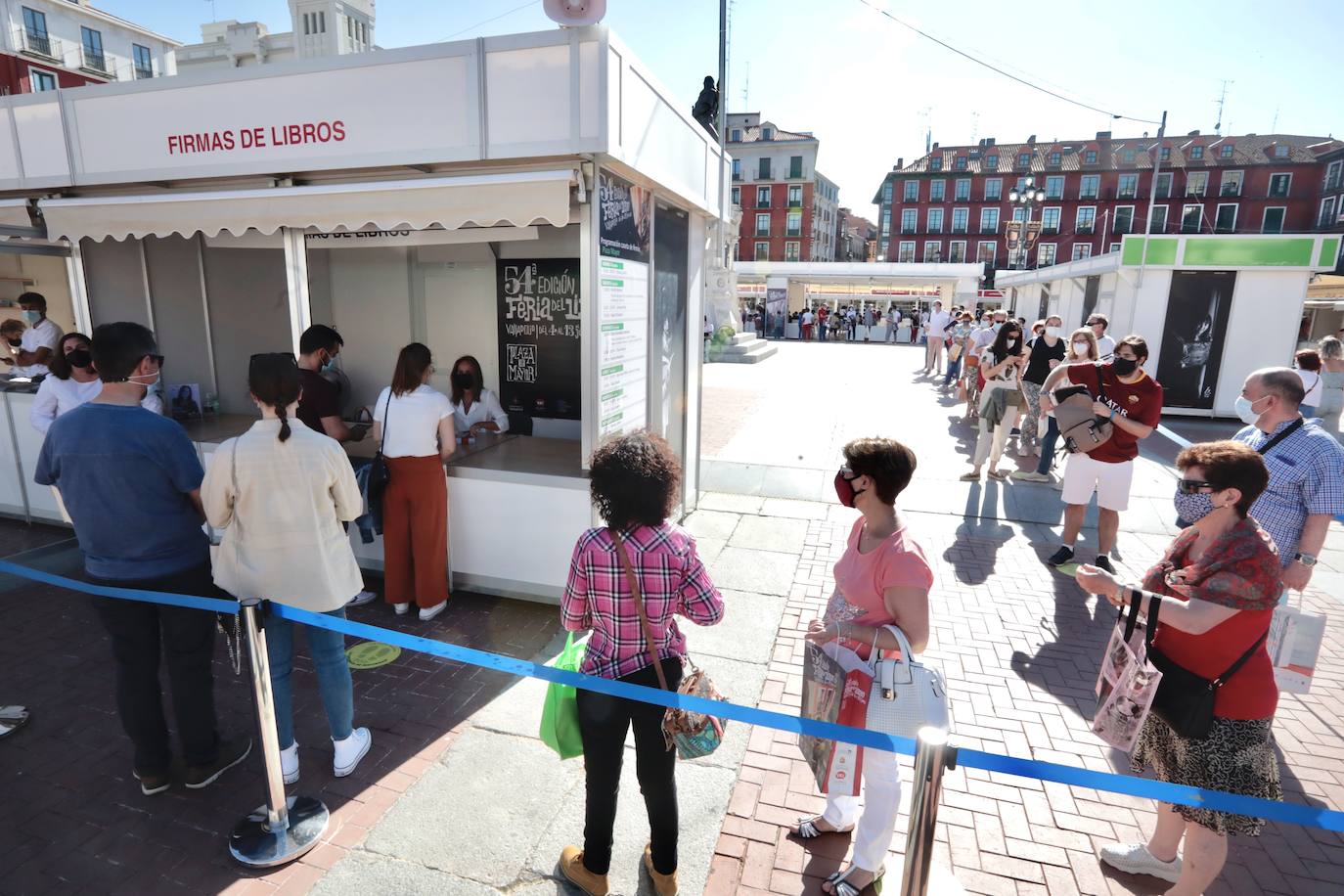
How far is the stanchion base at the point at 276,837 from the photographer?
2.77 meters

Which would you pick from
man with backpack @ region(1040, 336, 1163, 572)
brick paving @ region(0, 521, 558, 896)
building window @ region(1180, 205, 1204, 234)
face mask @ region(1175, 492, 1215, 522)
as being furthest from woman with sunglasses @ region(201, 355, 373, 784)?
building window @ region(1180, 205, 1204, 234)

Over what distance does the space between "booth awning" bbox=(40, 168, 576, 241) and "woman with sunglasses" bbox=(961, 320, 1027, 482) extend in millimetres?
5844

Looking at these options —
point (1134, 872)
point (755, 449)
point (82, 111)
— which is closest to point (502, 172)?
point (82, 111)

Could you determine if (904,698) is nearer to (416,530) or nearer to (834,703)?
(834,703)

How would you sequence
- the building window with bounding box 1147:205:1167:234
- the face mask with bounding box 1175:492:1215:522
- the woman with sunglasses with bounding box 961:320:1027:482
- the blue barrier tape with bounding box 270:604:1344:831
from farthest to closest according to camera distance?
the building window with bounding box 1147:205:1167:234
the woman with sunglasses with bounding box 961:320:1027:482
the face mask with bounding box 1175:492:1215:522
the blue barrier tape with bounding box 270:604:1344:831

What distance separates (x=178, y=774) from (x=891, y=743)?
326cm

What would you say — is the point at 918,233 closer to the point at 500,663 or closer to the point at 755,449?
the point at 755,449

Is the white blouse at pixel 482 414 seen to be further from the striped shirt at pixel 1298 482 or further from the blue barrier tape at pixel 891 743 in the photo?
the striped shirt at pixel 1298 482

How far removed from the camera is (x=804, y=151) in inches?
2341

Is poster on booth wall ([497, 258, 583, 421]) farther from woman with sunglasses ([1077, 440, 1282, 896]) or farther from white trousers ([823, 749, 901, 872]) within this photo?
woman with sunglasses ([1077, 440, 1282, 896])

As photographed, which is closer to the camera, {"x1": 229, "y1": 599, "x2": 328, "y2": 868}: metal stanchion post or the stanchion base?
{"x1": 229, "y1": 599, "x2": 328, "y2": 868}: metal stanchion post

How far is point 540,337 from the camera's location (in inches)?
253

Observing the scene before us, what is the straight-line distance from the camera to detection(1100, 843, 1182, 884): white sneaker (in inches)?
107

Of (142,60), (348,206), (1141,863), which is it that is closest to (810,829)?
(1141,863)
